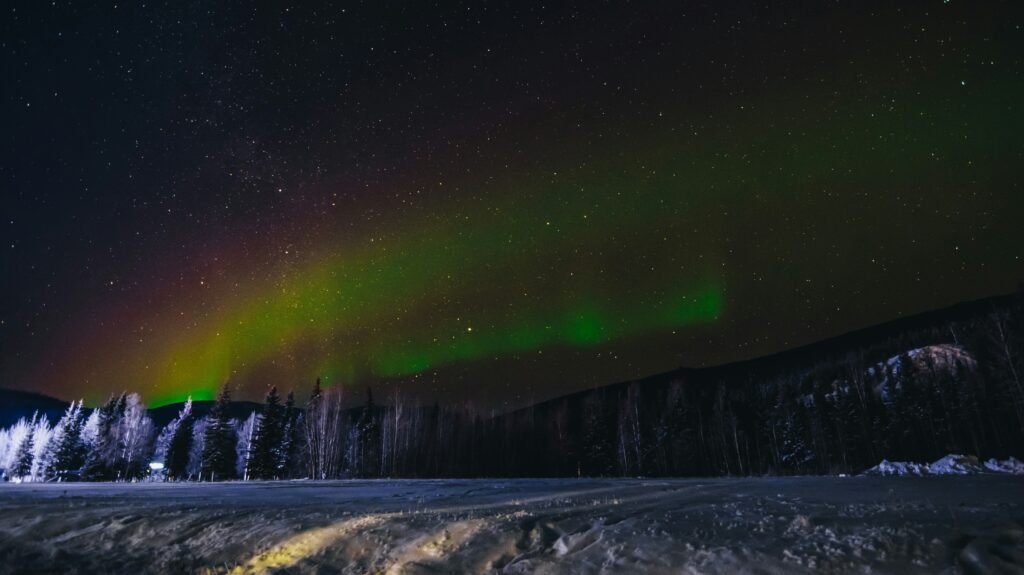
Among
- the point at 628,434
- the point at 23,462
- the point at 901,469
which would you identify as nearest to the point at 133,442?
the point at 23,462

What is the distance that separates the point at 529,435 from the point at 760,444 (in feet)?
123

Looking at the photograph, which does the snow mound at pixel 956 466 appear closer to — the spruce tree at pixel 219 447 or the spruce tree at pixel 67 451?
the spruce tree at pixel 219 447

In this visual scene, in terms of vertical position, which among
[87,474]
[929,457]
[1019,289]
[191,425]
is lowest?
[929,457]

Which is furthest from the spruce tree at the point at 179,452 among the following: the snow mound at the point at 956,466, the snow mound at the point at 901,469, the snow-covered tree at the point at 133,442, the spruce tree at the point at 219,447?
the snow mound at the point at 956,466

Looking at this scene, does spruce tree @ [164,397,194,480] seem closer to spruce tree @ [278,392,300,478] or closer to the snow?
spruce tree @ [278,392,300,478]

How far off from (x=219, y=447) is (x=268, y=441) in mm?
7183

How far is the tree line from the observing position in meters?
63.0

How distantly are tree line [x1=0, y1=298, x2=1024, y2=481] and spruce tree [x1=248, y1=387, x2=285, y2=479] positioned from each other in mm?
162

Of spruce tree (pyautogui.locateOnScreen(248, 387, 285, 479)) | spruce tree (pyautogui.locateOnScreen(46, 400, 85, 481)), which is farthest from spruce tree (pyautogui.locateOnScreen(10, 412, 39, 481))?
spruce tree (pyautogui.locateOnScreen(248, 387, 285, 479))

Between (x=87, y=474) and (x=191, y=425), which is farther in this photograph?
(x=191, y=425)

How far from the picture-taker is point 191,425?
266ft

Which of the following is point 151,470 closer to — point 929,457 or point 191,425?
point 191,425

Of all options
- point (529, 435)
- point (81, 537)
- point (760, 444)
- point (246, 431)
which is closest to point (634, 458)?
A: point (760, 444)

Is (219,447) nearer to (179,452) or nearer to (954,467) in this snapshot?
(179,452)
